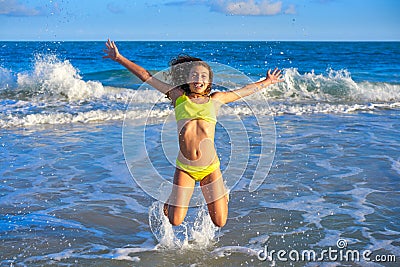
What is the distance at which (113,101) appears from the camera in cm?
1609

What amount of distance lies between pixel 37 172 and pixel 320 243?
180 inches

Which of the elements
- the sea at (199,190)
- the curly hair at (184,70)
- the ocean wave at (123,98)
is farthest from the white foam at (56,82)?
A: the curly hair at (184,70)

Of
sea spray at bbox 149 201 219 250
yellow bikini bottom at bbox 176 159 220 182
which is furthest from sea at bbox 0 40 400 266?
yellow bikini bottom at bbox 176 159 220 182

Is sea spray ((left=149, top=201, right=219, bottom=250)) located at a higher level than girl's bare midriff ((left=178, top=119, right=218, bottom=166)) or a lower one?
lower

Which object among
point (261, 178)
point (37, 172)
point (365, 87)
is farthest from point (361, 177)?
point (365, 87)

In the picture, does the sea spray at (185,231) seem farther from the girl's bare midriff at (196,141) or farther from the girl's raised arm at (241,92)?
the girl's raised arm at (241,92)

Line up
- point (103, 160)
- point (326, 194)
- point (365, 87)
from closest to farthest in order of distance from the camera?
1. point (326, 194)
2. point (103, 160)
3. point (365, 87)

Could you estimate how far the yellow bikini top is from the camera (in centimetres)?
487

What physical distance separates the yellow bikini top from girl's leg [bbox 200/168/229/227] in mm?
580

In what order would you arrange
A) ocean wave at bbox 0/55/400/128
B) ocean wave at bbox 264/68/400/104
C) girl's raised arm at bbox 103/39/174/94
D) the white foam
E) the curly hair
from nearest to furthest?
1. girl's raised arm at bbox 103/39/174/94
2. the curly hair
3. ocean wave at bbox 0/55/400/128
4. the white foam
5. ocean wave at bbox 264/68/400/104

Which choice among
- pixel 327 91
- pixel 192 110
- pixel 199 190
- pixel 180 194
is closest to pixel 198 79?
pixel 192 110

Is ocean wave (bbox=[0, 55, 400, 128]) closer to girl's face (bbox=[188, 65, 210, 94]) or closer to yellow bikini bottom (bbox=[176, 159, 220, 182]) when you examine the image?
girl's face (bbox=[188, 65, 210, 94])

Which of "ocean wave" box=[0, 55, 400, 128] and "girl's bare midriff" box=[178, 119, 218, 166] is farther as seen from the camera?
"ocean wave" box=[0, 55, 400, 128]

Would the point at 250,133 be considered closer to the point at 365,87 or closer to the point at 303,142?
the point at 303,142
